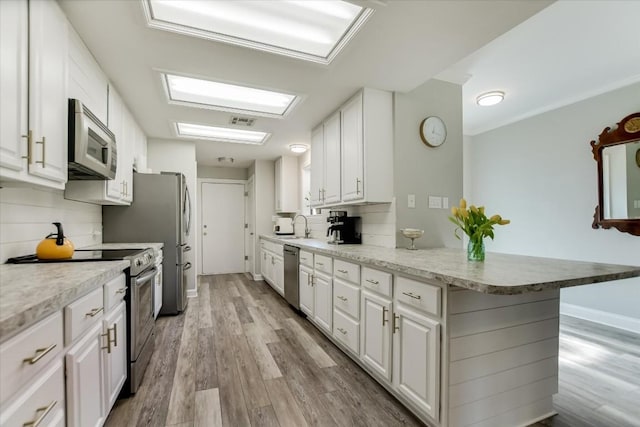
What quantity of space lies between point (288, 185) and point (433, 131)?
3.07m

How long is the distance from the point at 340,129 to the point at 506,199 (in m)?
3.01

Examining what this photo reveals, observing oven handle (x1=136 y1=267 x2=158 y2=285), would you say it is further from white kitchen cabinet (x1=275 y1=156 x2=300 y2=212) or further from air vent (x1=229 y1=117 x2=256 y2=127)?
white kitchen cabinet (x1=275 y1=156 x2=300 y2=212)

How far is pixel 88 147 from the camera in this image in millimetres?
1898

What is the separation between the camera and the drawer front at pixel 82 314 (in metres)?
1.15

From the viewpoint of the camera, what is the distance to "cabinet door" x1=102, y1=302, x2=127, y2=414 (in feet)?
5.13

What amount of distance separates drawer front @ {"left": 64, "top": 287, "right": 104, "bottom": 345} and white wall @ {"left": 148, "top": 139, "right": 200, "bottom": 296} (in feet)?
9.70

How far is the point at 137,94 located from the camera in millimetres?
2857

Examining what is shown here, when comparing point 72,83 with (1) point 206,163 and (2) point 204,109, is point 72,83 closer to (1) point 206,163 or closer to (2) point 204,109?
(2) point 204,109

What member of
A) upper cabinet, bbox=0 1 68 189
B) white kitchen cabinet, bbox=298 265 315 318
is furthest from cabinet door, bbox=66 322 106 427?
white kitchen cabinet, bbox=298 265 315 318

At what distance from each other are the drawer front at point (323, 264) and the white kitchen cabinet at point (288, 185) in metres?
2.49

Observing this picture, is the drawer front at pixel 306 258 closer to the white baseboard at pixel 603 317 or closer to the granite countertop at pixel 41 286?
the granite countertop at pixel 41 286

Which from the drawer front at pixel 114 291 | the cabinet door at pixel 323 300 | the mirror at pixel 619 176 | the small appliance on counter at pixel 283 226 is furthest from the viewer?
the small appliance on counter at pixel 283 226

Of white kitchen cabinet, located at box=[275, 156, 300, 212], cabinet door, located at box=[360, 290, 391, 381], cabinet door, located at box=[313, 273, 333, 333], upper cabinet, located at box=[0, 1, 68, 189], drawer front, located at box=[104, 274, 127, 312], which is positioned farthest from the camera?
white kitchen cabinet, located at box=[275, 156, 300, 212]

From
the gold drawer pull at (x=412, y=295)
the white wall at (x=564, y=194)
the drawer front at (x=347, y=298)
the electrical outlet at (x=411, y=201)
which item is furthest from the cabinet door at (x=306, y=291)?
the white wall at (x=564, y=194)
